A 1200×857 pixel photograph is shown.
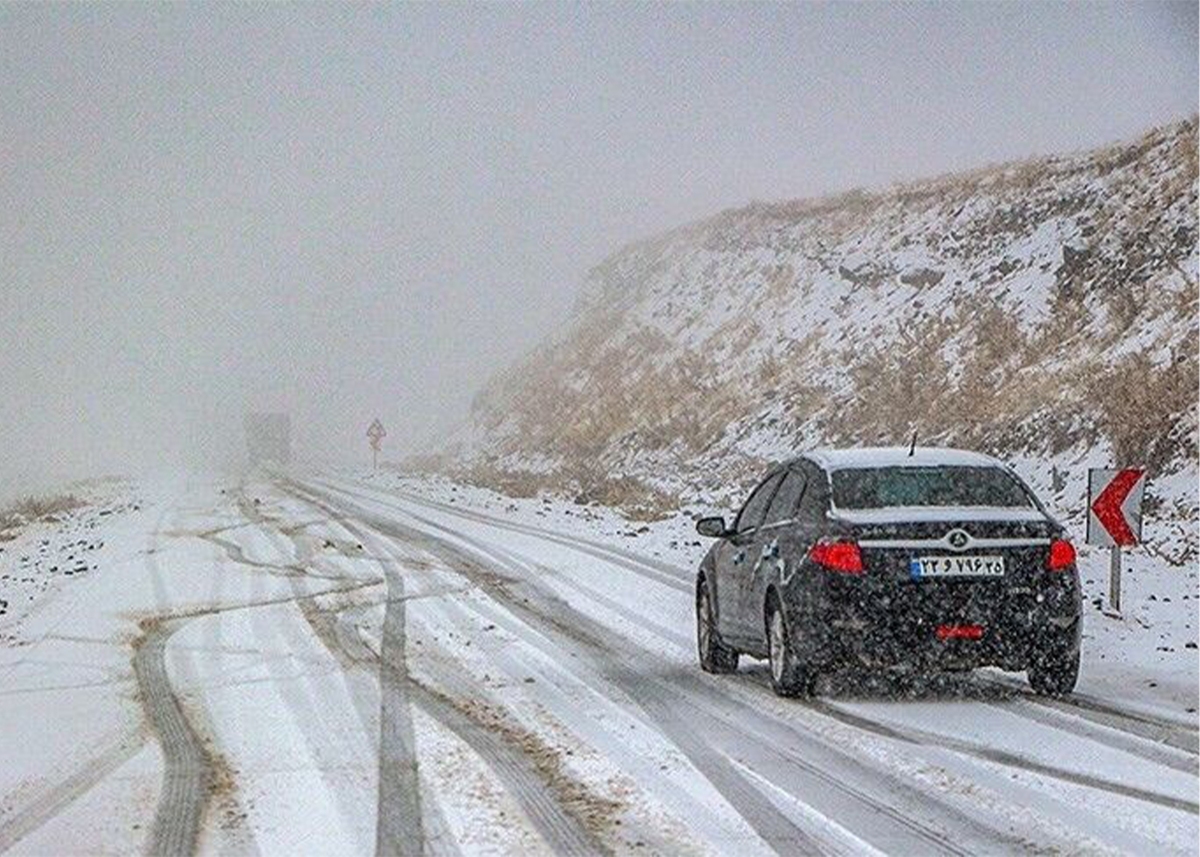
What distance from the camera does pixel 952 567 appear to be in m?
7.86

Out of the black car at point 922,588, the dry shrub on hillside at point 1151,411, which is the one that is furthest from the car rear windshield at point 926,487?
the dry shrub on hillside at point 1151,411

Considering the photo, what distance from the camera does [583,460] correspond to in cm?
4394

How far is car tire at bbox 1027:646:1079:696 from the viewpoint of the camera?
801 cm

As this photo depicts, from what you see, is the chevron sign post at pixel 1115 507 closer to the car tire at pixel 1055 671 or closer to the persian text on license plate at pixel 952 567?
the car tire at pixel 1055 671

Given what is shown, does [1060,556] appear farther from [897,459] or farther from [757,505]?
[757,505]

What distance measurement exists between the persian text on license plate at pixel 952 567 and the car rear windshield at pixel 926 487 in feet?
2.12

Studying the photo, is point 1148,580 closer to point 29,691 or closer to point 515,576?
point 515,576

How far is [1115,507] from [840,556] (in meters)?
4.58

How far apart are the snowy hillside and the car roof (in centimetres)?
680

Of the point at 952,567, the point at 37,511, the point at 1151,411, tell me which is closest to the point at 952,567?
the point at 952,567

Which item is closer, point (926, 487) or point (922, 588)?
point (922, 588)

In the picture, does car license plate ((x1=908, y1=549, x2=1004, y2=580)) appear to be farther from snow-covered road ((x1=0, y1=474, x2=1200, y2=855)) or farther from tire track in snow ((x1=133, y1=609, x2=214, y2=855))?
tire track in snow ((x1=133, y1=609, x2=214, y2=855))

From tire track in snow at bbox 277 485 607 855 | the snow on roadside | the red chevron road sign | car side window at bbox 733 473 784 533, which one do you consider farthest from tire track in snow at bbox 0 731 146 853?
the red chevron road sign

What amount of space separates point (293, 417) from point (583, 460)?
8872cm
